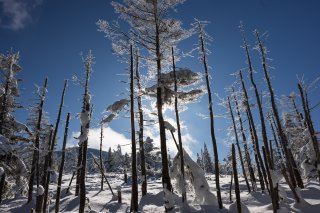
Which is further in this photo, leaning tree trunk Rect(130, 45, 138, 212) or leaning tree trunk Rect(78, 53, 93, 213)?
leaning tree trunk Rect(78, 53, 93, 213)

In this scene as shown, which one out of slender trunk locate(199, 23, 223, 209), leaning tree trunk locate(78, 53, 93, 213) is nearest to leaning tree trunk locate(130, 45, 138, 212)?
leaning tree trunk locate(78, 53, 93, 213)

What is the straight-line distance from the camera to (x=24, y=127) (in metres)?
20.5

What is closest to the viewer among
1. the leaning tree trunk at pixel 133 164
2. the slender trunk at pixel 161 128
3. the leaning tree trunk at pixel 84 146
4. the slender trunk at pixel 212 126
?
the slender trunk at pixel 161 128

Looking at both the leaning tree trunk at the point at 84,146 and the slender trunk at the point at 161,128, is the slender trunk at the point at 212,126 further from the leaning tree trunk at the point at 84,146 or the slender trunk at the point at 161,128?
the leaning tree trunk at the point at 84,146

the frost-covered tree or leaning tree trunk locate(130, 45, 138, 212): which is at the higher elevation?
the frost-covered tree

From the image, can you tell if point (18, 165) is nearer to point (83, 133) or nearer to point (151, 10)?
point (83, 133)

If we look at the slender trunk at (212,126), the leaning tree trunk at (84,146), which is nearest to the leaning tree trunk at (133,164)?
the leaning tree trunk at (84,146)

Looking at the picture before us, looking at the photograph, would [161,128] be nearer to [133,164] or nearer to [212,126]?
[133,164]

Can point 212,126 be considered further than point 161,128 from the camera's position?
Yes

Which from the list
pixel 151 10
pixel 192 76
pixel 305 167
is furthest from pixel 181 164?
pixel 305 167

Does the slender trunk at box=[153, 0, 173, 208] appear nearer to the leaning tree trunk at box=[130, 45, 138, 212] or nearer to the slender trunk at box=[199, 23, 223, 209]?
the leaning tree trunk at box=[130, 45, 138, 212]

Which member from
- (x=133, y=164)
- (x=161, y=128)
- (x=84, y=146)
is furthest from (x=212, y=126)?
(x=84, y=146)

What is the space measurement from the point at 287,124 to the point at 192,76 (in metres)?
30.0

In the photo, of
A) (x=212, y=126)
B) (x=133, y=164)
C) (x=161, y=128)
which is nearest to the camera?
(x=161, y=128)
